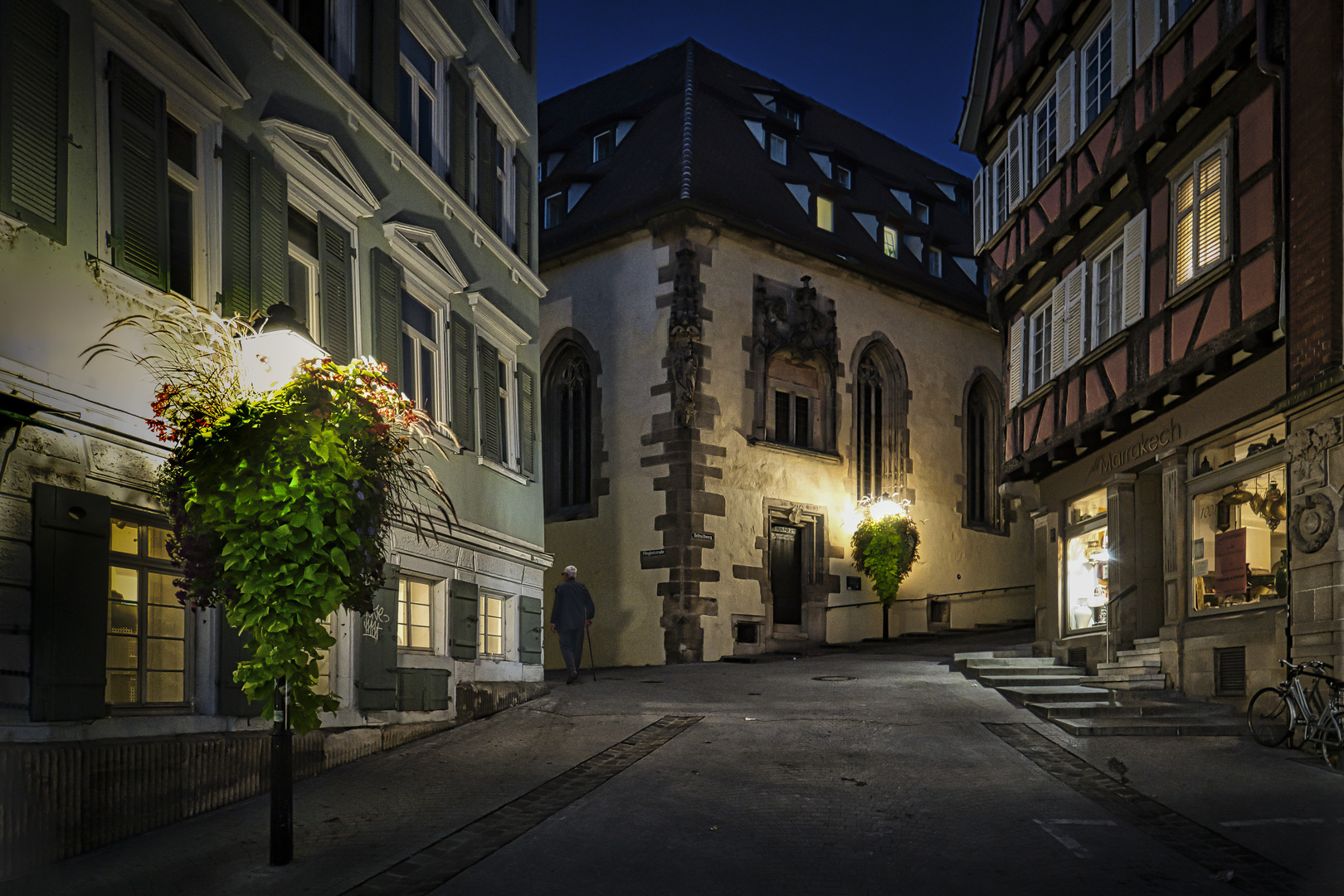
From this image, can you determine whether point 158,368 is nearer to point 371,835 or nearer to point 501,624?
point 371,835

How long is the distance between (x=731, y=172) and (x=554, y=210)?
4.29 meters

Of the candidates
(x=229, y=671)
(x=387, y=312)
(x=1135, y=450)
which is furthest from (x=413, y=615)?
(x=1135, y=450)

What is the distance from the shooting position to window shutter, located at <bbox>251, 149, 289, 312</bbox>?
1041cm

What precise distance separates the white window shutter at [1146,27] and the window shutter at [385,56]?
8.38m

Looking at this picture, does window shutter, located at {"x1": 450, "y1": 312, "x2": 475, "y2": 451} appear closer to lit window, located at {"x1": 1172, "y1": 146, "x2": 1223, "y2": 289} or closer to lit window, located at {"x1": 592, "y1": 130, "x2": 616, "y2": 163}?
lit window, located at {"x1": 1172, "y1": 146, "x2": 1223, "y2": 289}

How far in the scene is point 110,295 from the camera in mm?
8391

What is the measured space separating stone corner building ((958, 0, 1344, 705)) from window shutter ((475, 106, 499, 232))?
7.49 metres

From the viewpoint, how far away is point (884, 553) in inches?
1078

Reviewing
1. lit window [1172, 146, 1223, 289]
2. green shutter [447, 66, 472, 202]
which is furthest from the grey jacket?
lit window [1172, 146, 1223, 289]

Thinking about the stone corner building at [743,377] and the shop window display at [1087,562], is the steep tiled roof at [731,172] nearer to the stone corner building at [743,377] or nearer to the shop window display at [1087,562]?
the stone corner building at [743,377]

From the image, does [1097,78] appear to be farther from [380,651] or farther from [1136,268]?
[380,651]

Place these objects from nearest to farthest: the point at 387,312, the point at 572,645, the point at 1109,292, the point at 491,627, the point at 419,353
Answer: the point at 387,312
the point at 419,353
the point at 491,627
the point at 1109,292
the point at 572,645

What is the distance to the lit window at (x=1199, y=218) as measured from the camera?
13422 millimetres

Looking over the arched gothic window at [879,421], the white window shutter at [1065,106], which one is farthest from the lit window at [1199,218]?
the arched gothic window at [879,421]
